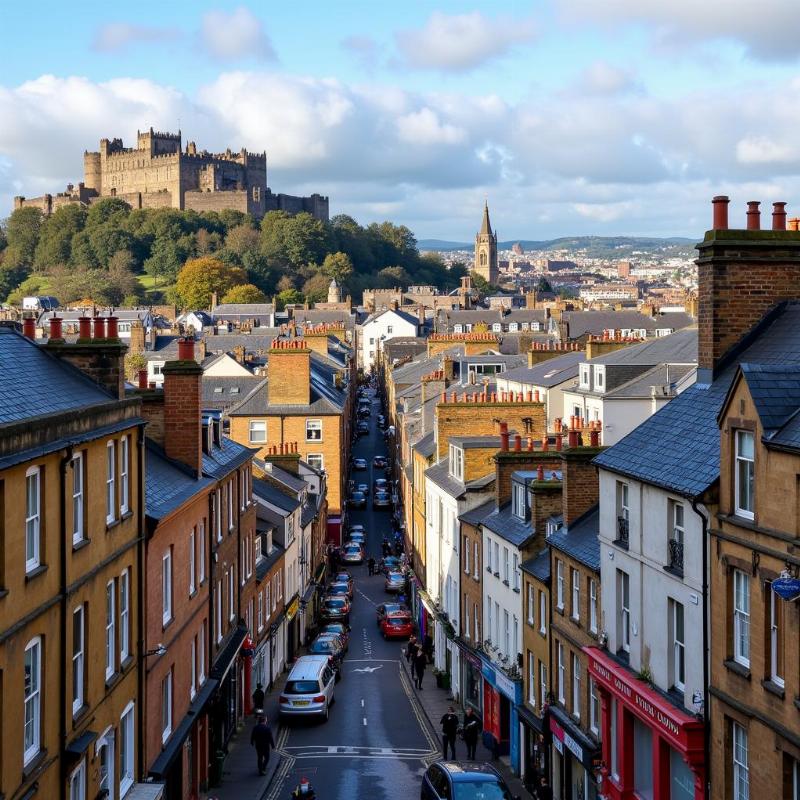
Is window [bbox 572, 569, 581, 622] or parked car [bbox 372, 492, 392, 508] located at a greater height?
window [bbox 572, 569, 581, 622]

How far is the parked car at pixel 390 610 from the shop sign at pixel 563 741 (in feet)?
72.5

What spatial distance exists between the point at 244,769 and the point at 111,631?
33.8 feet

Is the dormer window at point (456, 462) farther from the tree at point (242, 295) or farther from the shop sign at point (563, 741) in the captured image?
the tree at point (242, 295)

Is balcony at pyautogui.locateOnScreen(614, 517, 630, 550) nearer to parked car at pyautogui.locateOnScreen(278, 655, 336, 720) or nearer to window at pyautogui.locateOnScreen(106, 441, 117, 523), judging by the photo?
window at pyautogui.locateOnScreen(106, 441, 117, 523)

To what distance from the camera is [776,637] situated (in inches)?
537

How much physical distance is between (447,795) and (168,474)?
8070 mm

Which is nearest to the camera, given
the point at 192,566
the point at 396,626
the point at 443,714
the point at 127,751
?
the point at 127,751

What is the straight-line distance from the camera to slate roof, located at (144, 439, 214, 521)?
20250 millimetres

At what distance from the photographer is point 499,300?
18000 cm

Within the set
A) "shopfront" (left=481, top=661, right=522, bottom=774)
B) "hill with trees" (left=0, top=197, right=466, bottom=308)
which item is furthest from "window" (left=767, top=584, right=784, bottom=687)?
"hill with trees" (left=0, top=197, right=466, bottom=308)

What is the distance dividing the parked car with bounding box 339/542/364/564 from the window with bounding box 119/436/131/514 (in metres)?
42.5

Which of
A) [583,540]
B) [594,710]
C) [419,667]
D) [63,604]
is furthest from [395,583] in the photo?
[63,604]

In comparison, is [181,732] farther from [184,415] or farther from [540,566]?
[540,566]

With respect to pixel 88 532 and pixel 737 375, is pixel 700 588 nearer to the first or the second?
pixel 737 375
